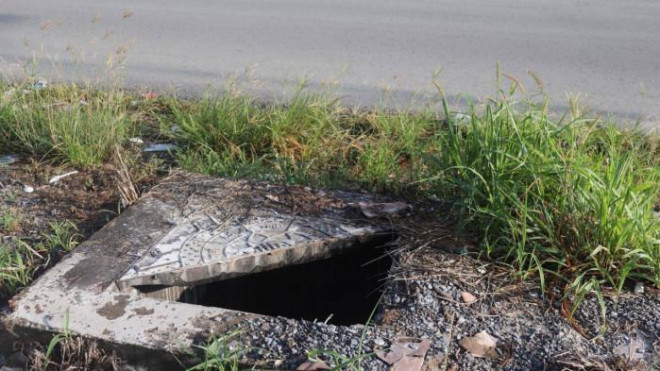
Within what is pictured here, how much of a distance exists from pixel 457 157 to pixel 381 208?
1.27 feet

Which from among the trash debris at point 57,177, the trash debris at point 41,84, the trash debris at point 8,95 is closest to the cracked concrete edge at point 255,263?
the trash debris at point 57,177

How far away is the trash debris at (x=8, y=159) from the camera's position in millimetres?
4113

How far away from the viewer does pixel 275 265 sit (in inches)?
123

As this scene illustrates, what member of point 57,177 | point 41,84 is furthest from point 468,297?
point 41,84

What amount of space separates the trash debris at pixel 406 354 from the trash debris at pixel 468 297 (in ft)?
0.93

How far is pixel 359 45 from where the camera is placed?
6.72m

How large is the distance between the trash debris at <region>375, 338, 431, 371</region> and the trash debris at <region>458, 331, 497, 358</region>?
12cm

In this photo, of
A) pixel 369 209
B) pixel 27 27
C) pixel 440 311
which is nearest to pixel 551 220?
pixel 440 311

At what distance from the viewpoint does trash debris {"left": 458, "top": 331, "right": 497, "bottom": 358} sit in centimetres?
256

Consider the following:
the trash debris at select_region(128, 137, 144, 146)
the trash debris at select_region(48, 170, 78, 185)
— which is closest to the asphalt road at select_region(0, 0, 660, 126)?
the trash debris at select_region(128, 137, 144, 146)

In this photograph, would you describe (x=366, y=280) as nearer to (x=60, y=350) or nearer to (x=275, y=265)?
(x=275, y=265)

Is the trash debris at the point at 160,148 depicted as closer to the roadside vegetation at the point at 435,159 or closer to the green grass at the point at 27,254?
the roadside vegetation at the point at 435,159

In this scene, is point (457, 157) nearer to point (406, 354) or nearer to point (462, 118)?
point (462, 118)

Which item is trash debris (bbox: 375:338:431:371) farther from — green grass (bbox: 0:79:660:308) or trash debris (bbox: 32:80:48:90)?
trash debris (bbox: 32:80:48:90)
